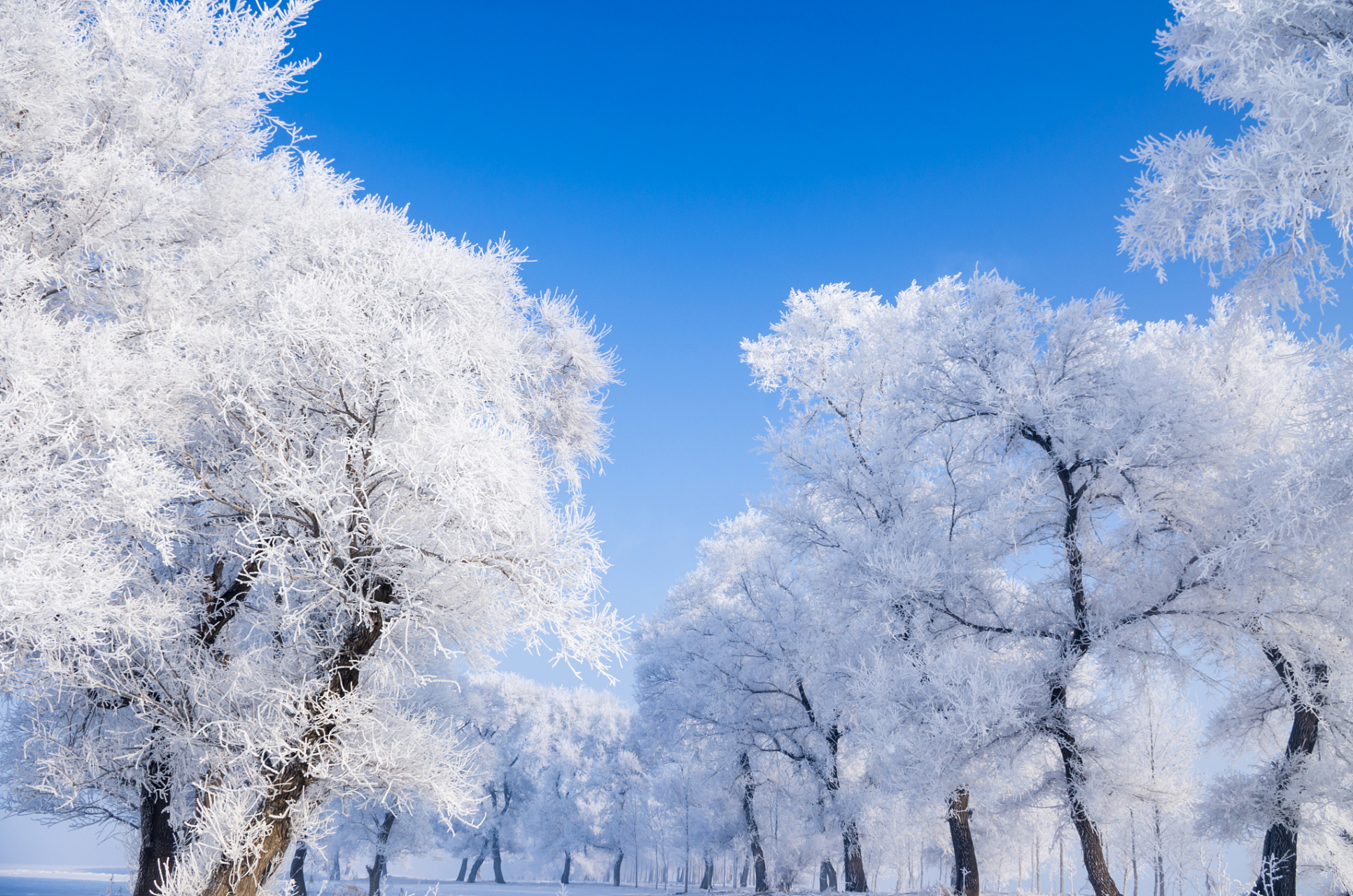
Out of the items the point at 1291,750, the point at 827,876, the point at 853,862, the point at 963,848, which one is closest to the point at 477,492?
the point at 963,848

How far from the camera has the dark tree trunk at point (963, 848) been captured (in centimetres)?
1216

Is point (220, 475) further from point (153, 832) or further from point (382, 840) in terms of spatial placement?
point (382, 840)

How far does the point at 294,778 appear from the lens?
21.0 ft

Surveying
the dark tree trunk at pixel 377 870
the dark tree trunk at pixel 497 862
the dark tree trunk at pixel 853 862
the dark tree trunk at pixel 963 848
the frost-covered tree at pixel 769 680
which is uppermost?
the frost-covered tree at pixel 769 680

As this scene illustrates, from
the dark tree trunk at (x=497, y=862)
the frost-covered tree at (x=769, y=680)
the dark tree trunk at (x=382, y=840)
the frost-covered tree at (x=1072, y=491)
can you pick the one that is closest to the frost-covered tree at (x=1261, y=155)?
the frost-covered tree at (x=1072, y=491)

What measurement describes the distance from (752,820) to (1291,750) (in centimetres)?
Result: 1520

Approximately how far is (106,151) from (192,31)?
252cm

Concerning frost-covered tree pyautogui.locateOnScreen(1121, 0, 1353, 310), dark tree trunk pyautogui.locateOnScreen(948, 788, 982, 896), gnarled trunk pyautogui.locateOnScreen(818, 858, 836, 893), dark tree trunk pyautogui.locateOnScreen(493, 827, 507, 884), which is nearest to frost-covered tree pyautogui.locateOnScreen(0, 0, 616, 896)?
frost-covered tree pyautogui.locateOnScreen(1121, 0, 1353, 310)

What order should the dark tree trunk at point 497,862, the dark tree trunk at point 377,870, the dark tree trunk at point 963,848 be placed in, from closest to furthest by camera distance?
1. the dark tree trunk at point 963,848
2. the dark tree trunk at point 377,870
3. the dark tree trunk at point 497,862

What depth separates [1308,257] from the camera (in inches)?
287

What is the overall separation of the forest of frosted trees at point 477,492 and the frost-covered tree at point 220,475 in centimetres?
5

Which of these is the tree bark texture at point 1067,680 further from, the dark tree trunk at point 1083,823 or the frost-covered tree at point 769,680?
the frost-covered tree at point 769,680

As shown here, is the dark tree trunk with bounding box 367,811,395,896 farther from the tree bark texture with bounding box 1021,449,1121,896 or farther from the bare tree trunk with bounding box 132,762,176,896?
the tree bark texture with bounding box 1021,449,1121,896

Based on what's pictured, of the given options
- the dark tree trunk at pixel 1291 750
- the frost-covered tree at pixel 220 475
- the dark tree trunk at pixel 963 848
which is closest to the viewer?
the frost-covered tree at pixel 220 475
